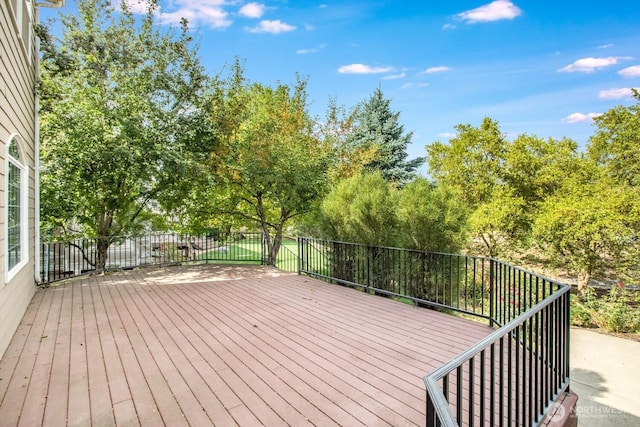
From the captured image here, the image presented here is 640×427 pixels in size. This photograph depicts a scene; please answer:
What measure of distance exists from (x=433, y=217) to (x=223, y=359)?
3.72 meters

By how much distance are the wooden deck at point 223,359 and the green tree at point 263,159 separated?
3.29 metres

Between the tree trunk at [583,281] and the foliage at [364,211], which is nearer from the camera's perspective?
the foliage at [364,211]

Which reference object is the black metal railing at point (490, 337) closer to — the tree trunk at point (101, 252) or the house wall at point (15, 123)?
the house wall at point (15, 123)

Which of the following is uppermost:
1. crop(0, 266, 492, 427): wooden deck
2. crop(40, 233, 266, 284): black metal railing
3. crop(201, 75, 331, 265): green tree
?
crop(201, 75, 331, 265): green tree

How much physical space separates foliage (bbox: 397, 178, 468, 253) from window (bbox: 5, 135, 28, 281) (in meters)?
5.17

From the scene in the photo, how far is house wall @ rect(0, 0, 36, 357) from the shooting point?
127 inches

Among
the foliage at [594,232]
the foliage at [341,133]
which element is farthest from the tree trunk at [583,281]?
the foliage at [341,133]

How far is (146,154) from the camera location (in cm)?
716

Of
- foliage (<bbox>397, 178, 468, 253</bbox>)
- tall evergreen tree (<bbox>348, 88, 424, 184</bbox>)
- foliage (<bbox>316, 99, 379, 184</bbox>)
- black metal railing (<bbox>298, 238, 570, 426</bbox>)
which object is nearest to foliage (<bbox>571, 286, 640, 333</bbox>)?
black metal railing (<bbox>298, 238, 570, 426</bbox>)

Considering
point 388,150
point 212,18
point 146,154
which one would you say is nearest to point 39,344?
point 146,154

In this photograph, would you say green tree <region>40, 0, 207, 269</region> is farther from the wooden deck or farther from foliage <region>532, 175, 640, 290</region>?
foliage <region>532, 175, 640, 290</region>

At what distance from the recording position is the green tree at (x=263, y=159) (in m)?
7.74

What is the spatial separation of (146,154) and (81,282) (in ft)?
9.35

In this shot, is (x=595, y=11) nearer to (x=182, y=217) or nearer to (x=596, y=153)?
(x=596, y=153)
